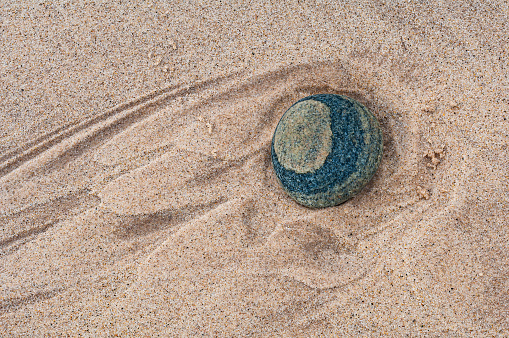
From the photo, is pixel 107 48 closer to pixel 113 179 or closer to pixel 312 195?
pixel 113 179

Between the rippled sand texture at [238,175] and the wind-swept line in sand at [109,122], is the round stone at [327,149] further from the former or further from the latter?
the wind-swept line in sand at [109,122]

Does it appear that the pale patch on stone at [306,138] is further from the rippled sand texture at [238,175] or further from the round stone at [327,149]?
the rippled sand texture at [238,175]

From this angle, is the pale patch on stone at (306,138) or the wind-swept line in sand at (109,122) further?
the wind-swept line in sand at (109,122)

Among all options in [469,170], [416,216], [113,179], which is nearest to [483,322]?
[416,216]

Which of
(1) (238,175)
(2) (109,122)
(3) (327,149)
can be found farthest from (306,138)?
(2) (109,122)

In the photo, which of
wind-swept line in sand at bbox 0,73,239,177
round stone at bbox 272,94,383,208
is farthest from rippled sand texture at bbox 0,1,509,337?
round stone at bbox 272,94,383,208

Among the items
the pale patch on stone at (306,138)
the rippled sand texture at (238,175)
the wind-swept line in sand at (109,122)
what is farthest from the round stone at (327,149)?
the wind-swept line in sand at (109,122)
